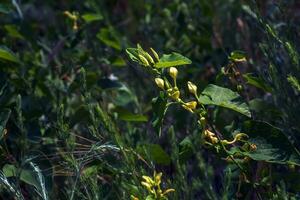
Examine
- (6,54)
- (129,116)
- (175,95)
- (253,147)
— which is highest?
(175,95)

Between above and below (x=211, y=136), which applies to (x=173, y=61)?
above

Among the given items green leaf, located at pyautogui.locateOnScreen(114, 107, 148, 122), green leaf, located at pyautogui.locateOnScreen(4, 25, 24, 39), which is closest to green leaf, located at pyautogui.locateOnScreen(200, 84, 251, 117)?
green leaf, located at pyautogui.locateOnScreen(114, 107, 148, 122)

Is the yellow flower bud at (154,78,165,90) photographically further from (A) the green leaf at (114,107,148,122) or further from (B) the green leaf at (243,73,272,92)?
(A) the green leaf at (114,107,148,122)

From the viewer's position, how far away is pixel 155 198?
56.0 inches

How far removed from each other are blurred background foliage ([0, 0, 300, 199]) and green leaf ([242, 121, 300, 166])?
0.08 m

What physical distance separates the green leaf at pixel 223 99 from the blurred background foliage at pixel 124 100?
89 mm

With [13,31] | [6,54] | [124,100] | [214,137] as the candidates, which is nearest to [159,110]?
[214,137]

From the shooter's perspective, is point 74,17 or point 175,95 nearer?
point 175,95

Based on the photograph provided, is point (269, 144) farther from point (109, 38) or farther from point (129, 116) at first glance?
point (109, 38)

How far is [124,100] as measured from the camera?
2.22 meters

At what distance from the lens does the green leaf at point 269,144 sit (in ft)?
4.89

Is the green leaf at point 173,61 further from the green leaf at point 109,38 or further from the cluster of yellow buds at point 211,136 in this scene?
the green leaf at point 109,38

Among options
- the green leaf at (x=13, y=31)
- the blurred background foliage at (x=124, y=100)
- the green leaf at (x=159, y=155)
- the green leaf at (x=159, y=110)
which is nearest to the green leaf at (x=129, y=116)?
the blurred background foliage at (x=124, y=100)

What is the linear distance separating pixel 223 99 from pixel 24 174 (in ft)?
1.91
